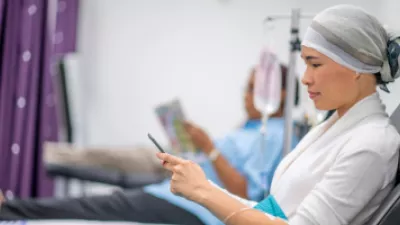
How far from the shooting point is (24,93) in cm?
309

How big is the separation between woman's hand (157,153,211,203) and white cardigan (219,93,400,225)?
0.67 ft

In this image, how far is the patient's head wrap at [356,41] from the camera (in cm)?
123

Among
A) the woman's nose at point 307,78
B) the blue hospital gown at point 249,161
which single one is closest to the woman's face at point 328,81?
the woman's nose at point 307,78

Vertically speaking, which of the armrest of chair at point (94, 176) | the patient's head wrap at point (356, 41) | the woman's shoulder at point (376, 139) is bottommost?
the armrest of chair at point (94, 176)

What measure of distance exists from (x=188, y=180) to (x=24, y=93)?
7.02ft

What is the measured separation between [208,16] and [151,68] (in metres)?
0.52

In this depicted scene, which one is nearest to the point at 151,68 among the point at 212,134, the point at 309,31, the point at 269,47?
the point at 212,134

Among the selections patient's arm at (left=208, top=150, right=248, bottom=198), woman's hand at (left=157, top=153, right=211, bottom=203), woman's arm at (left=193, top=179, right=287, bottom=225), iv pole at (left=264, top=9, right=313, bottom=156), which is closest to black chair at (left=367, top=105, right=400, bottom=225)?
woman's arm at (left=193, top=179, right=287, bottom=225)

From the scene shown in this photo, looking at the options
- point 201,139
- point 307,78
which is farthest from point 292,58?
point 307,78

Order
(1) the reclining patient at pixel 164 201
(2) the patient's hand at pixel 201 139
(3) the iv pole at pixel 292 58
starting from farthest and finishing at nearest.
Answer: (2) the patient's hand at pixel 201 139 → (1) the reclining patient at pixel 164 201 → (3) the iv pole at pixel 292 58

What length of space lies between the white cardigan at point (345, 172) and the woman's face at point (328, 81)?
0.12 ft

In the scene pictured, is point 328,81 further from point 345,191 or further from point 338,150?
point 345,191

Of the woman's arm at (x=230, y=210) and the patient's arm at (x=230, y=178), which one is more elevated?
the woman's arm at (x=230, y=210)

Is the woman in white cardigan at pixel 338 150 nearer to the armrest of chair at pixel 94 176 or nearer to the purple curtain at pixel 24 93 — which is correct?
the armrest of chair at pixel 94 176
